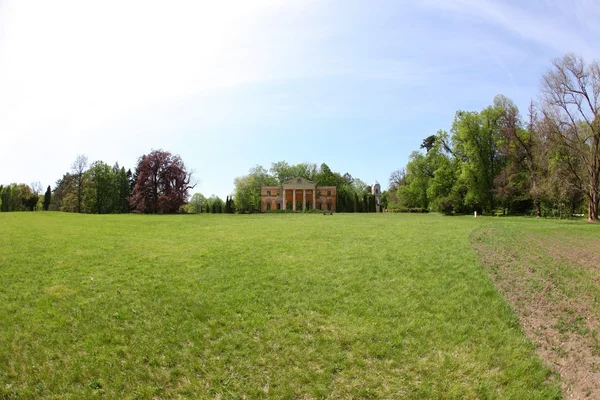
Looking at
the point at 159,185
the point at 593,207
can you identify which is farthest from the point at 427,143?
the point at 159,185

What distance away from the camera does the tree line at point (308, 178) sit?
7650 cm

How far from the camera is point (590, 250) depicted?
48.6 feet

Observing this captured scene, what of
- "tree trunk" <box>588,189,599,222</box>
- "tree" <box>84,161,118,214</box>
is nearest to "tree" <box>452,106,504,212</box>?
"tree trunk" <box>588,189,599,222</box>

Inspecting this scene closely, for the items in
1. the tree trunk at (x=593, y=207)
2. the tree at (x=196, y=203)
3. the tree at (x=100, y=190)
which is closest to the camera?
the tree trunk at (x=593, y=207)

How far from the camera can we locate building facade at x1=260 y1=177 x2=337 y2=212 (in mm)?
76500

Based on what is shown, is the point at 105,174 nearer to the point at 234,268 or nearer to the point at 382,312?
the point at 234,268

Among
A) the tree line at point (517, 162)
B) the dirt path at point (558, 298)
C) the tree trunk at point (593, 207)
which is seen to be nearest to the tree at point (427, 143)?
the tree line at point (517, 162)

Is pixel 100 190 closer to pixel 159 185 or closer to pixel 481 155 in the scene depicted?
pixel 159 185

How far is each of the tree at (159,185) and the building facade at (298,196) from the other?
2246 cm

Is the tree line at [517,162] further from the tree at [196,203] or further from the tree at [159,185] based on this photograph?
the tree at [196,203]

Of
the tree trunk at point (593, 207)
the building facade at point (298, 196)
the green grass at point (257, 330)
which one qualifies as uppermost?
the building facade at point (298, 196)

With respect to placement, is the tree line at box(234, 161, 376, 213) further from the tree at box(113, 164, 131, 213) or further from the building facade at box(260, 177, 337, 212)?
the tree at box(113, 164, 131, 213)

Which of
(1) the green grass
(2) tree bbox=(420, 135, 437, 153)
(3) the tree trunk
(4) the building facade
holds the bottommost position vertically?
(1) the green grass

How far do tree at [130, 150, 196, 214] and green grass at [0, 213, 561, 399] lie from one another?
46.3 meters
